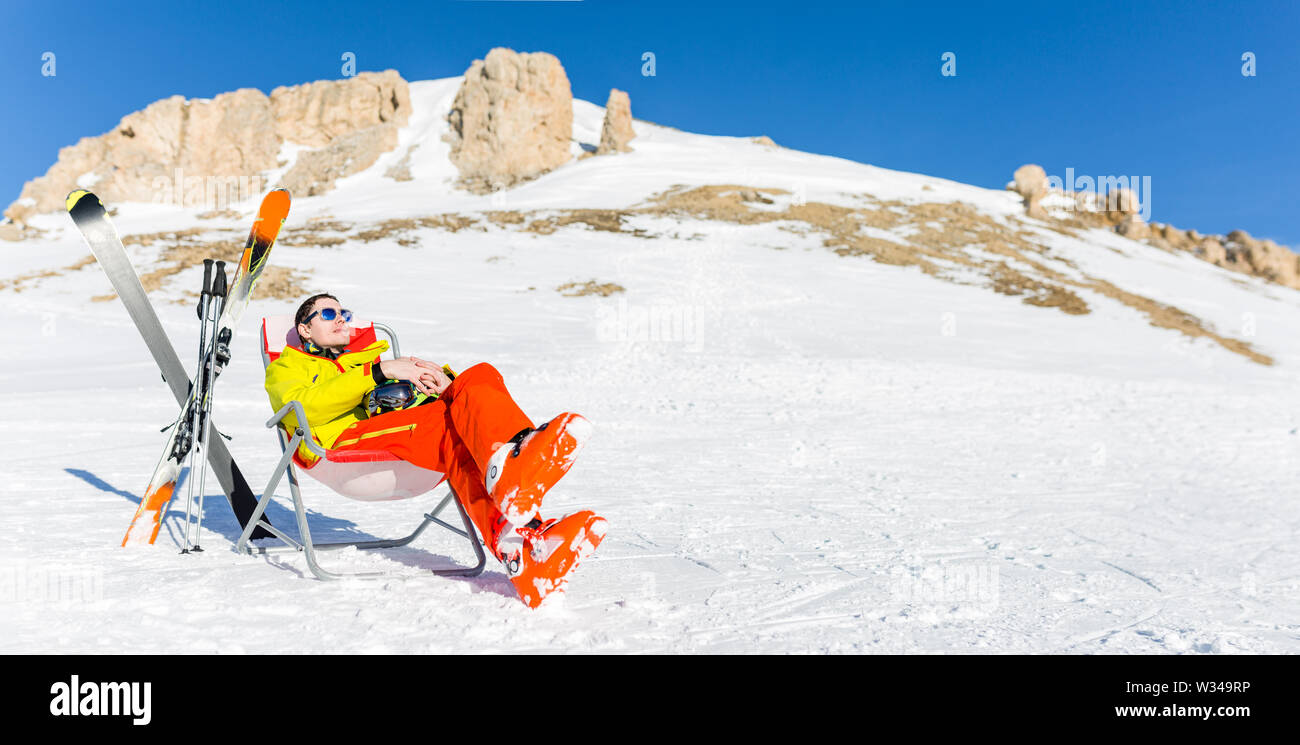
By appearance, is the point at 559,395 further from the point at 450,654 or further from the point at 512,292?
the point at 512,292

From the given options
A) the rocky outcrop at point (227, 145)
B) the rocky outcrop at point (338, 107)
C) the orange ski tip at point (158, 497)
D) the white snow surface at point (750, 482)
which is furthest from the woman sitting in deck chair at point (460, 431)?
the rocky outcrop at point (338, 107)

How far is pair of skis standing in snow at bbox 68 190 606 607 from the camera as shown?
2559 millimetres

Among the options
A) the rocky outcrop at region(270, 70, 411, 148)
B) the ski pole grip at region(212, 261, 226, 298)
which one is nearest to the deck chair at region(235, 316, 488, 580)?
the ski pole grip at region(212, 261, 226, 298)

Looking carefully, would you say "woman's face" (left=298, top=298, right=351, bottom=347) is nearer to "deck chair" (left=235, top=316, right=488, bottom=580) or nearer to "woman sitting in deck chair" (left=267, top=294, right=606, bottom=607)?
"woman sitting in deck chair" (left=267, top=294, right=606, bottom=607)

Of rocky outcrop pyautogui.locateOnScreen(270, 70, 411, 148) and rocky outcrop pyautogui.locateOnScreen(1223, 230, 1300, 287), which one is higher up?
rocky outcrop pyautogui.locateOnScreen(270, 70, 411, 148)

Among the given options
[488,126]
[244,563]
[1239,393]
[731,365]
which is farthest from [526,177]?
[244,563]

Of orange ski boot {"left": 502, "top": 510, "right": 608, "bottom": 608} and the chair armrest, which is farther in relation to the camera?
the chair armrest

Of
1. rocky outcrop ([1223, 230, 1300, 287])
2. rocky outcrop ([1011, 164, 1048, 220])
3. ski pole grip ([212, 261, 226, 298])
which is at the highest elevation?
rocky outcrop ([1011, 164, 1048, 220])

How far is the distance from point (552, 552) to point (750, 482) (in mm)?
3444

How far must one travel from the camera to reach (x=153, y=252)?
21.0 m

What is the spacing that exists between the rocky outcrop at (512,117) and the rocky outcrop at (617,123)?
150 inches

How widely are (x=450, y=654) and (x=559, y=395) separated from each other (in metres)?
7.40

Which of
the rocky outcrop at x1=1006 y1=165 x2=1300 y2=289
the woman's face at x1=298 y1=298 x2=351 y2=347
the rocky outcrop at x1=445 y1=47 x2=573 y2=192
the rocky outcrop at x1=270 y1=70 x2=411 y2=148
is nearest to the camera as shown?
the woman's face at x1=298 y1=298 x2=351 y2=347

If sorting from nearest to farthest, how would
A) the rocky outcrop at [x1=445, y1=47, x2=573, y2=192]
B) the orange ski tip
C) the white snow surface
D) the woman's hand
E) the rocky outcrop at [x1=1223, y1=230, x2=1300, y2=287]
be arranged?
the white snow surface < the woman's hand < the orange ski tip < the rocky outcrop at [x1=1223, y1=230, x2=1300, y2=287] < the rocky outcrop at [x1=445, y1=47, x2=573, y2=192]
